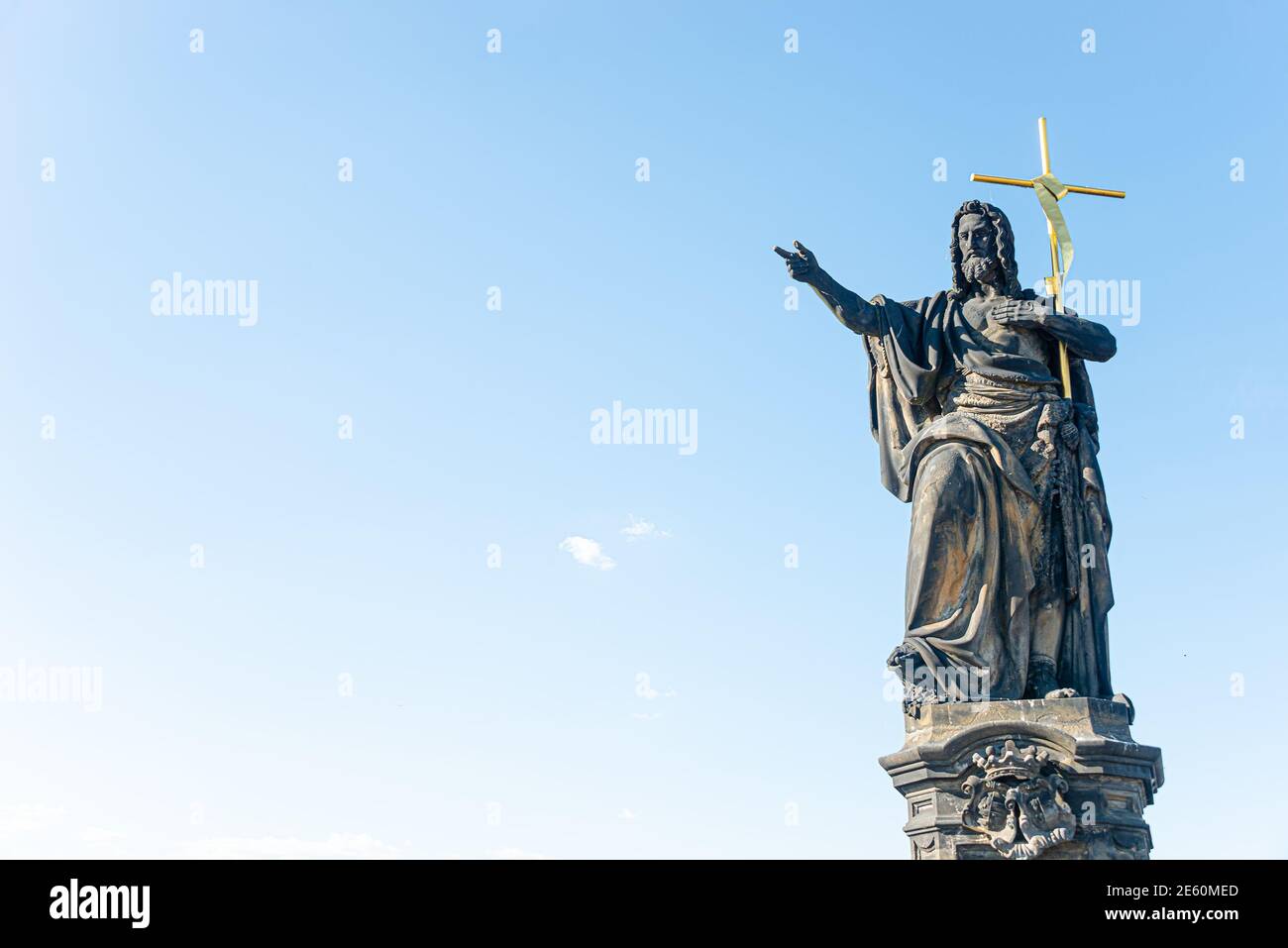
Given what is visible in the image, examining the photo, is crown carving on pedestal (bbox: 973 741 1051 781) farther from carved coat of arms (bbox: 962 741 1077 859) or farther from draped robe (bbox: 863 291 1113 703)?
draped robe (bbox: 863 291 1113 703)

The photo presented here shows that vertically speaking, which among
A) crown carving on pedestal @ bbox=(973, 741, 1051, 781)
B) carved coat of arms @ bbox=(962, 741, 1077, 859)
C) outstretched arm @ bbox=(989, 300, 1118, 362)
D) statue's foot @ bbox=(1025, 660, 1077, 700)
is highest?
outstretched arm @ bbox=(989, 300, 1118, 362)

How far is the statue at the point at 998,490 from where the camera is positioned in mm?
12945

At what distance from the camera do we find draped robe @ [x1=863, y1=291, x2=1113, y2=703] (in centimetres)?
1294

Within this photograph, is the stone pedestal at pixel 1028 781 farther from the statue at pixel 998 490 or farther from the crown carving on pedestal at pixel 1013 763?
the statue at pixel 998 490

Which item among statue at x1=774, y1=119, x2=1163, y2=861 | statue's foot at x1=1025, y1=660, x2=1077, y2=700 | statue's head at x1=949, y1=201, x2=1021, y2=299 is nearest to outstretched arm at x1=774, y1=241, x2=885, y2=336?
statue at x1=774, y1=119, x2=1163, y2=861

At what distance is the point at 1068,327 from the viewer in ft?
44.7

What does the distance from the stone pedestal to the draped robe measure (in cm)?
42
